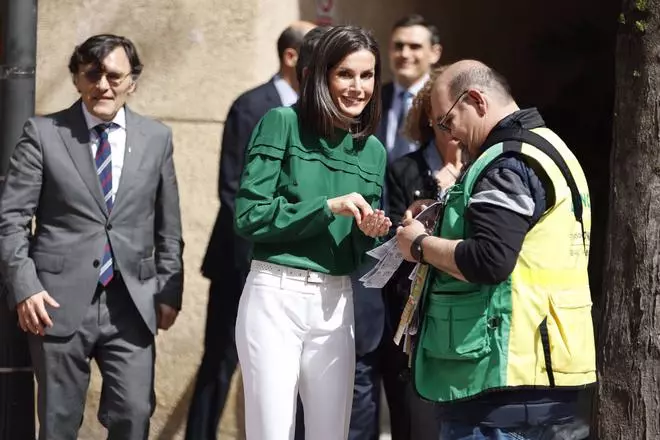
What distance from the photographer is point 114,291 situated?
502cm

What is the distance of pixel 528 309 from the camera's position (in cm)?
371

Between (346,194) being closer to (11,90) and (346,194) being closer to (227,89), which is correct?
(11,90)

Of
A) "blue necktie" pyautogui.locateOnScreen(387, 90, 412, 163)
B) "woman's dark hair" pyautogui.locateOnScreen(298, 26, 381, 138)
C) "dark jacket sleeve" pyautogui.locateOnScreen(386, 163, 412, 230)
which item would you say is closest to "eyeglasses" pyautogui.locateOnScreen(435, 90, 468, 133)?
"woman's dark hair" pyautogui.locateOnScreen(298, 26, 381, 138)

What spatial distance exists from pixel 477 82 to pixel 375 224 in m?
0.60

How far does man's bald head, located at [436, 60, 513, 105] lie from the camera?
388cm

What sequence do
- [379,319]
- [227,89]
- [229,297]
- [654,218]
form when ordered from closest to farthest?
[654,218]
[379,319]
[229,297]
[227,89]

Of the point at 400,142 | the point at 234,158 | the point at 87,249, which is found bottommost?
the point at 87,249

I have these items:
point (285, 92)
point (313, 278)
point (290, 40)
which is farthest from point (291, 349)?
point (290, 40)

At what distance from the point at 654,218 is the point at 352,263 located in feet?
4.24

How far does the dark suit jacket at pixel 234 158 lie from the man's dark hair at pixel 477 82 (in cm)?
203

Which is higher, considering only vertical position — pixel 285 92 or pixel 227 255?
pixel 285 92


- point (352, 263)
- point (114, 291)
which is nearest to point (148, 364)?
point (114, 291)

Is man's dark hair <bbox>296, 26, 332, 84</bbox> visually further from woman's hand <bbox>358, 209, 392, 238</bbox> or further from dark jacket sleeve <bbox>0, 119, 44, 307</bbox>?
dark jacket sleeve <bbox>0, 119, 44, 307</bbox>

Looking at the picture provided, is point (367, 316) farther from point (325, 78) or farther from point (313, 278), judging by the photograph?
point (325, 78)
